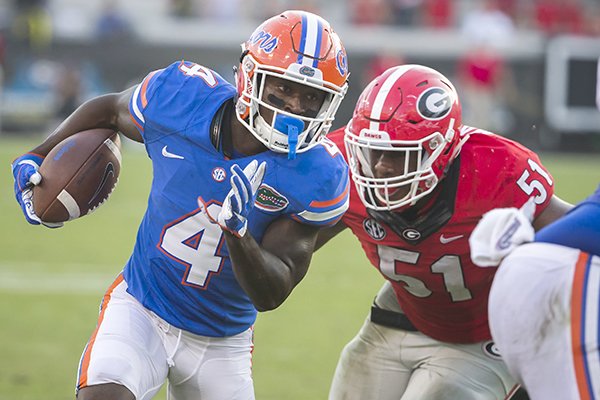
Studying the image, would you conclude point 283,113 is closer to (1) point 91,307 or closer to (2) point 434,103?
(2) point 434,103

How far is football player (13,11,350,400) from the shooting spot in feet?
10.9

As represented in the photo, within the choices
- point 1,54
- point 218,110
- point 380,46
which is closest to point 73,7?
point 1,54

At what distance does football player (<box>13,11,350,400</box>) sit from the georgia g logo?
A: 0.93 feet

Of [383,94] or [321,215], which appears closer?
[321,215]

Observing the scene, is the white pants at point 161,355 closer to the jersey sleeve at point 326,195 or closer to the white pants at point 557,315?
the jersey sleeve at point 326,195

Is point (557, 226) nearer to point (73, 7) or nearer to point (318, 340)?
point (318, 340)

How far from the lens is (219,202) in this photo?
133 inches

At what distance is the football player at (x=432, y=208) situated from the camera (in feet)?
11.2

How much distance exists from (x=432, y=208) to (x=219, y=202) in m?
0.73

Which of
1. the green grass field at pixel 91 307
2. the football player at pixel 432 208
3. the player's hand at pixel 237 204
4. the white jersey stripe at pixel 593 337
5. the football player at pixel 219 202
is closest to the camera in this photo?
the white jersey stripe at pixel 593 337

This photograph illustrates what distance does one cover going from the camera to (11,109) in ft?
52.1

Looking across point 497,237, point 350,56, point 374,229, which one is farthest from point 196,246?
point 350,56

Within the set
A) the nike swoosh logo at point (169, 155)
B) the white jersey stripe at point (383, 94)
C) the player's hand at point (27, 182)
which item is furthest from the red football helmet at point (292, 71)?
the player's hand at point (27, 182)

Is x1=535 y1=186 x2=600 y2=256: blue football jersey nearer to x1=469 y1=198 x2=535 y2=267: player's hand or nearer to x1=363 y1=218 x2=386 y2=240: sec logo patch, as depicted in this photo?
x1=469 y1=198 x2=535 y2=267: player's hand
